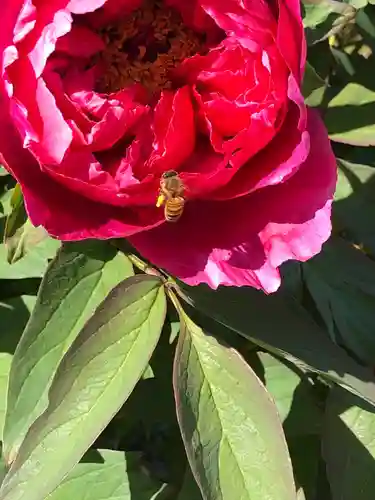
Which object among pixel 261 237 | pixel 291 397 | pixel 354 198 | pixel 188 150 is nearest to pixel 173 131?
pixel 188 150

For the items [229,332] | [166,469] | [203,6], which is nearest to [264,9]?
[203,6]

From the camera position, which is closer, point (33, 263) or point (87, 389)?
point (87, 389)

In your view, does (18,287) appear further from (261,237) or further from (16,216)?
(261,237)

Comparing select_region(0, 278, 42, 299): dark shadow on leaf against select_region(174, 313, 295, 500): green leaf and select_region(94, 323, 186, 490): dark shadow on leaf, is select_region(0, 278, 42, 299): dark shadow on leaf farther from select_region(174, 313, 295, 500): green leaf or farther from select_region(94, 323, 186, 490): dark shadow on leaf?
select_region(174, 313, 295, 500): green leaf

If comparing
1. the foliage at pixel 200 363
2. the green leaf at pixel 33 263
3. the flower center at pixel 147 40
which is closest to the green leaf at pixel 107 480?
the foliage at pixel 200 363

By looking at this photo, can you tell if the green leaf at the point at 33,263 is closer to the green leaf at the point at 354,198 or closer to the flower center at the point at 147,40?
the flower center at the point at 147,40

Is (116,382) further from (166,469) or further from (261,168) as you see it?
(166,469)
